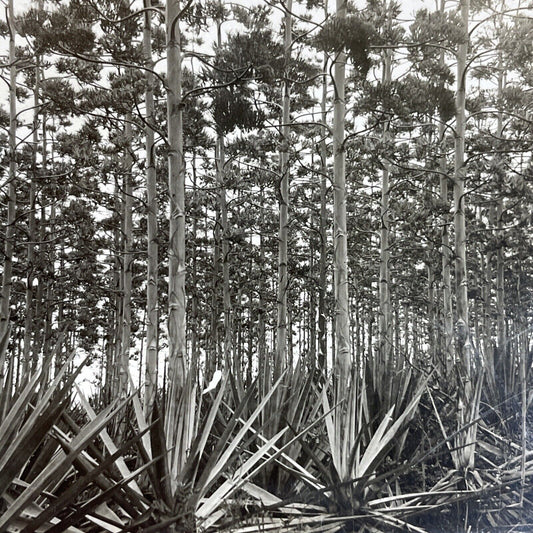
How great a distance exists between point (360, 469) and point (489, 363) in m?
2.78

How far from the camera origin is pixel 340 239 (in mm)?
5859

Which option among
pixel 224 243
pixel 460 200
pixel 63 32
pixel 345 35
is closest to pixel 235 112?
pixel 345 35

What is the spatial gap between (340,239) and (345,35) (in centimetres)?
213

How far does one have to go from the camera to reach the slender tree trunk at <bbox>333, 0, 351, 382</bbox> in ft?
17.6

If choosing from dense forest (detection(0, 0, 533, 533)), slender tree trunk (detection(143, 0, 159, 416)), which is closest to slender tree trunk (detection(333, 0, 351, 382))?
dense forest (detection(0, 0, 533, 533))

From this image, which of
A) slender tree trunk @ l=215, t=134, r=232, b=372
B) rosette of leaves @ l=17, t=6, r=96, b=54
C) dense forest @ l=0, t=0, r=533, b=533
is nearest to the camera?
dense forest @ l=0, t=0, r=533, b=533

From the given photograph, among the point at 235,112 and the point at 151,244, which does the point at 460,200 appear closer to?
the point at 235,112

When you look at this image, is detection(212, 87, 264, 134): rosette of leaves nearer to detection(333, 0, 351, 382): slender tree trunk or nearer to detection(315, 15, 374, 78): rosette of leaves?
detection(333, 0, 351, 382): slender tree trunk

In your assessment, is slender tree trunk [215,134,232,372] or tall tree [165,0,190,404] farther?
slender tree trunk [215,134,232,372]

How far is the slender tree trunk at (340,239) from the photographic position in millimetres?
5375

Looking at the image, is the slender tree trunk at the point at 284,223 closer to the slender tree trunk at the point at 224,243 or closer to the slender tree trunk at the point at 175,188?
the slender tree trunk at the point at 224,243

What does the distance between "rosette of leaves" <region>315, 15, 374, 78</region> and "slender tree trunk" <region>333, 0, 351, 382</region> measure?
0.21 m

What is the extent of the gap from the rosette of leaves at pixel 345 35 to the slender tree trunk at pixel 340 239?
21cm

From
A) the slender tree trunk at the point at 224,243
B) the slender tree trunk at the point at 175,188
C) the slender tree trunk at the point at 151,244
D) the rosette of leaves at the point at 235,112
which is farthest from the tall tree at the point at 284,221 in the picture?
the slender tree trunk at the point at 175,188
